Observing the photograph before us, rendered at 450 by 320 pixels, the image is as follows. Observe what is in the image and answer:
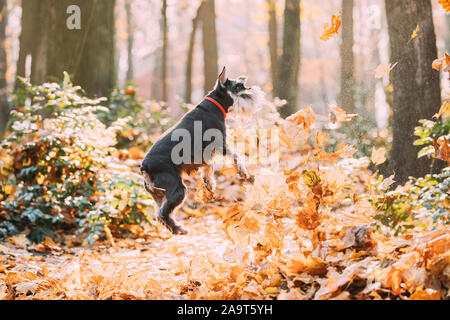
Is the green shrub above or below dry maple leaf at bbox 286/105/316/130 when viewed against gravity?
below

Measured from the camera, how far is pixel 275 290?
9.73ft

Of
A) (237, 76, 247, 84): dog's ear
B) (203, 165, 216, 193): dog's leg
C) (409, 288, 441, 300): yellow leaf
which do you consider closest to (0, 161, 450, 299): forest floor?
(409, 288, 441, 300): yellow leaf

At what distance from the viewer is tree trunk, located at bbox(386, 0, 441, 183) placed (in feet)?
16.8

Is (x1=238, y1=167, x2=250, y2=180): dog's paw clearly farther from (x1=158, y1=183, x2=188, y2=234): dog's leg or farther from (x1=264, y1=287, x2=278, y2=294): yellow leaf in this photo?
(x1=264, y1=287, x2=278, y2=294): yellow leaf

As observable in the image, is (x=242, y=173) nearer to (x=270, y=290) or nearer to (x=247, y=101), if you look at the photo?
(x=247, y=101)

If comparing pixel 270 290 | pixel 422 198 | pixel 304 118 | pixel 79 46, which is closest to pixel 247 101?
pixel 304 118

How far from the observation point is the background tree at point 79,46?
27.2 feet

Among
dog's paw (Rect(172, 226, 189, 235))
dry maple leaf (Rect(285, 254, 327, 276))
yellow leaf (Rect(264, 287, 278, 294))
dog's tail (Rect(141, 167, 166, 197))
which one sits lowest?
yellow leaf (Rect(264, 287, 278, 294))

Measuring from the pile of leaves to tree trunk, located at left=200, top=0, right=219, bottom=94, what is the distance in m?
6.87

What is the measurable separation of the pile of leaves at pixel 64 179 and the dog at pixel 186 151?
1.18m

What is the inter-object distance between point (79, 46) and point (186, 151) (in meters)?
5.60
